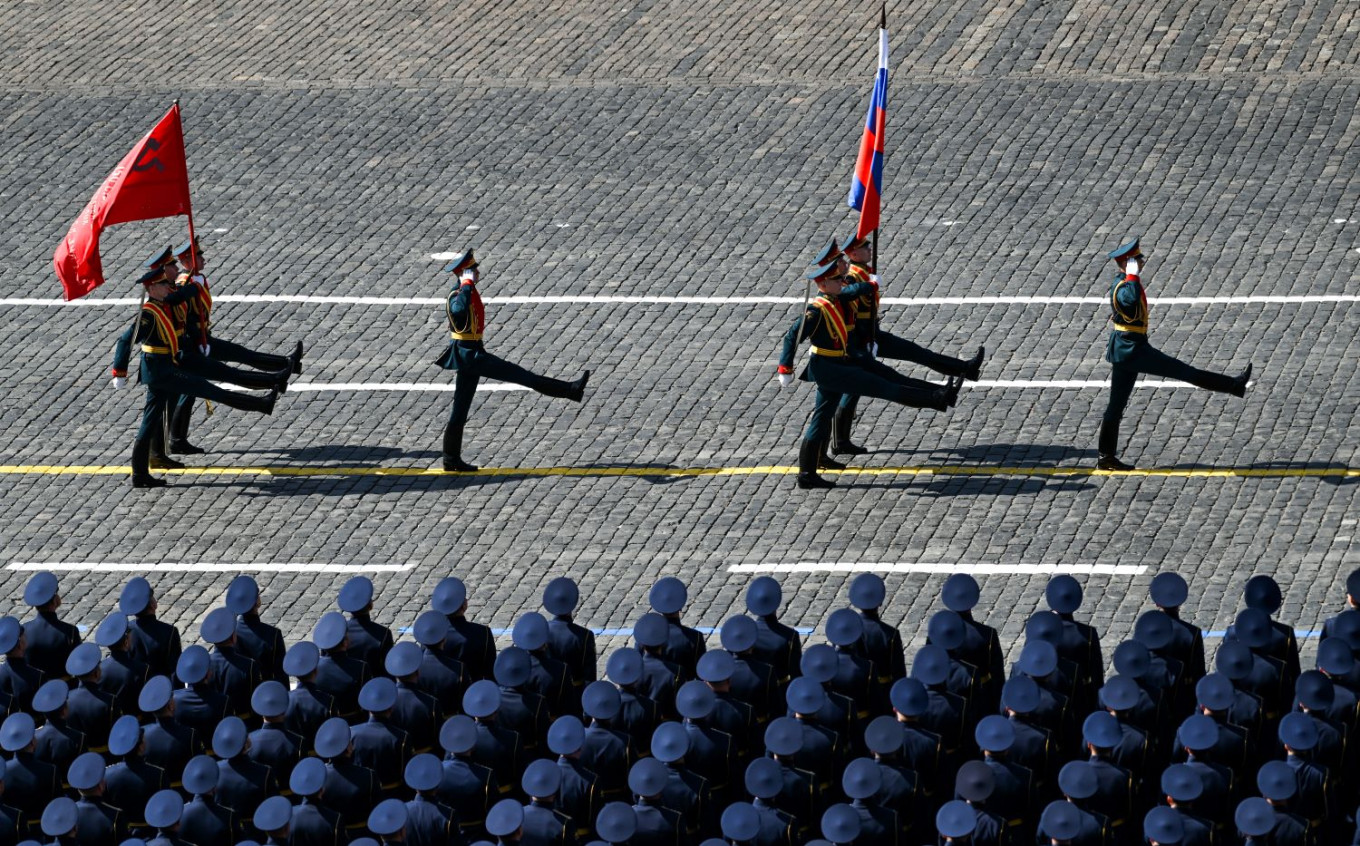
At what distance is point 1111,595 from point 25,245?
11396 mm

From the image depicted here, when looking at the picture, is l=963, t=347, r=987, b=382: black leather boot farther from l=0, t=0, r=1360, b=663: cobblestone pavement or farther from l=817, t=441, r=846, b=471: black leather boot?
l=817, t=441, r=846, b=471: black leather boot

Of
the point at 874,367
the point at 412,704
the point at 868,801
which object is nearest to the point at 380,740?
the point at 412,704

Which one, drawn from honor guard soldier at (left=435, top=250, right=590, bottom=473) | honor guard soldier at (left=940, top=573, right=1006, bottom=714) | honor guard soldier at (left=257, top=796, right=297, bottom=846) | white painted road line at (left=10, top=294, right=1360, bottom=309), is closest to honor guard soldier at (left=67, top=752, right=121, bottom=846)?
honor guard soldier at (left=257, top=796, right=297, bottom=846)

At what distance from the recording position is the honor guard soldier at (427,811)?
10.1 meters

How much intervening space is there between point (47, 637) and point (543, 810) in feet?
12.0

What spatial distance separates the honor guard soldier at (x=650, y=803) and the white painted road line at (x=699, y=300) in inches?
387

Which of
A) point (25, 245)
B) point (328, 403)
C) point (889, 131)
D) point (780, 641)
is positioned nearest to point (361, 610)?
point (780, 641)

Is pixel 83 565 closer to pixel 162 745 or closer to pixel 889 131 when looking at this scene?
pixel 162 745

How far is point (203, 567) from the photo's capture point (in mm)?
15414

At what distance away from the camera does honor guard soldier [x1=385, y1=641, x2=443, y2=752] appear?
1130 cm

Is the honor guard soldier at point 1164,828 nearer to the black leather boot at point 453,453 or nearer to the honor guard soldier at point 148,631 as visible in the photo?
the honor guard soldier at point 148,631

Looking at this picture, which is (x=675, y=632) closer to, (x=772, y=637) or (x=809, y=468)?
(x=772, y=637)

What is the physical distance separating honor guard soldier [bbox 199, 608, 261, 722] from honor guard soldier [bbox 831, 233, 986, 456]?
584 cm

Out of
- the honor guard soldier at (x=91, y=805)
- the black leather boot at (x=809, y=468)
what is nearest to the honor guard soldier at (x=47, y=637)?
the honor guard soldier at (x=91, y=805)
